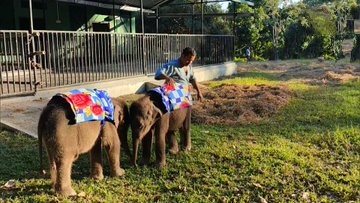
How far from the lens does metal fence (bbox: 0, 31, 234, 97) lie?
27.6 feet

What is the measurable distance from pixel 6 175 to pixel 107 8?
13.8 m

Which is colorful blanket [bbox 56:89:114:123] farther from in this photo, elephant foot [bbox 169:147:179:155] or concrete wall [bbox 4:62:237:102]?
concrete wall [bbox 4:62:237:102]

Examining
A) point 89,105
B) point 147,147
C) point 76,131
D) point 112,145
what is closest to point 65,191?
point 76,131

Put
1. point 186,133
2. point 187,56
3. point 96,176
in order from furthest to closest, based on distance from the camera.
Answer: point 187,56
point 186,133
point 96,176

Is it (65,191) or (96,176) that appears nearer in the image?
(65,191)

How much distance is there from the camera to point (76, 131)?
430cm

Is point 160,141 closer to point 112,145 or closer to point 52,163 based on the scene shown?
point 112,145

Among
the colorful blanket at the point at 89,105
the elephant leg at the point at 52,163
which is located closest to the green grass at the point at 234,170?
the elephant leg at the point at 52,163

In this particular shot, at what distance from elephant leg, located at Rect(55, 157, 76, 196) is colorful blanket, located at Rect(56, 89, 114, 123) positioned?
0.41 meters

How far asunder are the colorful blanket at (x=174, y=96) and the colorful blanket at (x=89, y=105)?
2.56 feet

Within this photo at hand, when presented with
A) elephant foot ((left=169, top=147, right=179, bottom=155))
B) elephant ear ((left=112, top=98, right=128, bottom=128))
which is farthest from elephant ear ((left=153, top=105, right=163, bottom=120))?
elephant foot ((left=169, top=147, right=179, bottom=155))

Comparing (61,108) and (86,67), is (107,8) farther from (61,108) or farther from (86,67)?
(61,108)

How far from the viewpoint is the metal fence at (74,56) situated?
842cm

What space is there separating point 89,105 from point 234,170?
6.25 ft
